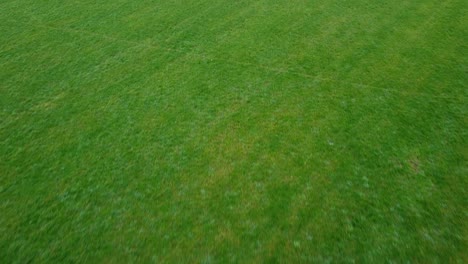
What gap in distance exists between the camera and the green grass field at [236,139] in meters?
3.32

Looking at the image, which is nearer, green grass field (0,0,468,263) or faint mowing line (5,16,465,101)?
green grass field (0,0,468,263)

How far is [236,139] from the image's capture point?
4348 mm

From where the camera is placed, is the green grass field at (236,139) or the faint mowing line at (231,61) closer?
the green grass field at (236,139)

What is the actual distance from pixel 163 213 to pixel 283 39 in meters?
4.06

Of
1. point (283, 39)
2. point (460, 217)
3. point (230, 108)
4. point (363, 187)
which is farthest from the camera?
point (283, 39)

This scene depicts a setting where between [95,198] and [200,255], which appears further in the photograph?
[95,198]

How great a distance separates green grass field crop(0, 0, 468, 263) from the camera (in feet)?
10.9

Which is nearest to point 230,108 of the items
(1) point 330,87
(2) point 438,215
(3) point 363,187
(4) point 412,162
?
(1) point 330,87

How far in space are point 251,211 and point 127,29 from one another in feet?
15.8

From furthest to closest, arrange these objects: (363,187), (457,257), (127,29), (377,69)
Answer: (127,29), (377,69), (363,187), (457,257)

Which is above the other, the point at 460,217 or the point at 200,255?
the point at 200,255

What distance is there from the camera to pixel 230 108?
4.79 meters

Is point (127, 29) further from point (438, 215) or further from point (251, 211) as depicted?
point (438, 215)

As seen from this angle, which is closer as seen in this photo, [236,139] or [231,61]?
[236,139]
